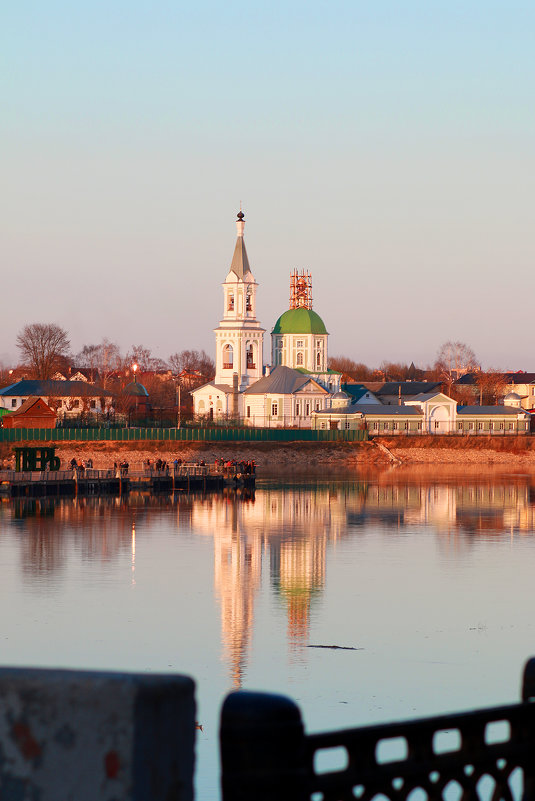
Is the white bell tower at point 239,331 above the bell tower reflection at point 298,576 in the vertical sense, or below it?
above

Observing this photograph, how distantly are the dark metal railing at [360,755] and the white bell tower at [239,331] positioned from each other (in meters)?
128

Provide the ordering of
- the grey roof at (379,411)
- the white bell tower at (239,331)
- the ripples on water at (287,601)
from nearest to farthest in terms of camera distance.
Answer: the ripples on water at (287,601)
the grey roof at (379,411)
the white bell tower at (239,331)

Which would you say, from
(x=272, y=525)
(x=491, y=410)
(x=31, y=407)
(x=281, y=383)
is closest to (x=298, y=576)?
(x=272, y=525)

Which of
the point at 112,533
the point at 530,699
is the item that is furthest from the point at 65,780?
the point at 112,533

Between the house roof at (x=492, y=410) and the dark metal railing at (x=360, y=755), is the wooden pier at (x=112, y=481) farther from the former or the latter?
the dark metal railing at (x=360, y=755)

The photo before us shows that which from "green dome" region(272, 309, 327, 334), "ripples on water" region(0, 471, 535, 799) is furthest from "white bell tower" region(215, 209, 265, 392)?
"ripples on water" region(0, 471, 535, 799)

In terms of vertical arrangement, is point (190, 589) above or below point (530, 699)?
below

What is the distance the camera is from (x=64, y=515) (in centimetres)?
5956

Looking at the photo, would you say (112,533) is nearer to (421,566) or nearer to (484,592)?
(421,566)

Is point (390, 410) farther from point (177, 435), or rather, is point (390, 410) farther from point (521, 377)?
point (521, 377)

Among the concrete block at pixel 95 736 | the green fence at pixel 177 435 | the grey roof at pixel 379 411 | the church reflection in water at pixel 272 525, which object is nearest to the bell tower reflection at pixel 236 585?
the church reflection in water at pixel 272 525

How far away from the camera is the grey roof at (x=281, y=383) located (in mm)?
127812

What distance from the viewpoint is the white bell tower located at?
443ft

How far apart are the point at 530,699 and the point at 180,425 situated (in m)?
111
